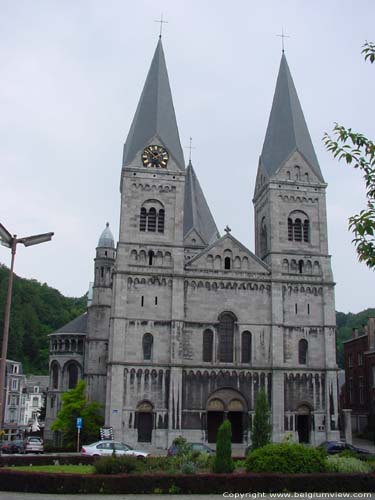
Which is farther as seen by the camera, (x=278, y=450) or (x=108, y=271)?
(x=108, y=271)

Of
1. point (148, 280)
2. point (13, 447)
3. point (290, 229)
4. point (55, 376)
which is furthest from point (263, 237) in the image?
point (55, 376)

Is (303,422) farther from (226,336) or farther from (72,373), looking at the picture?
(72,373)

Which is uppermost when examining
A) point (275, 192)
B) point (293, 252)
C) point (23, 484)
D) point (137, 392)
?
point (275, 192)

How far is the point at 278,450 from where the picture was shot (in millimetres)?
22516

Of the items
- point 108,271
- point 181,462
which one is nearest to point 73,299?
point 108,271

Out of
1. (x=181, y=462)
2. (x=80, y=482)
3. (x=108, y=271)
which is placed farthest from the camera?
(x=108, y=271)

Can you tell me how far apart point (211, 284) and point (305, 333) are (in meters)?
8.57

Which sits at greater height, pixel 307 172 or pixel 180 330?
pixel 307 172

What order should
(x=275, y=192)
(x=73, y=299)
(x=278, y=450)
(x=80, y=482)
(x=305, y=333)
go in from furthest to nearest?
(x=73, y=299)
(x=275, y=192)
(x=305, y=333)
(x=278, y=450)
(x=80, y=482)

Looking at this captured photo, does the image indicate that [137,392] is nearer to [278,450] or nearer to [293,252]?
[293,252]

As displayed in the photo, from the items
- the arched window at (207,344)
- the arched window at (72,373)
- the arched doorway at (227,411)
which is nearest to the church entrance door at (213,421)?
the arched doorway at (227,411)

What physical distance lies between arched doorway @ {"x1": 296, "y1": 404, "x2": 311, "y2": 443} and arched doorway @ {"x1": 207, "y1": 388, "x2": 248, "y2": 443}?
4395 millimetres

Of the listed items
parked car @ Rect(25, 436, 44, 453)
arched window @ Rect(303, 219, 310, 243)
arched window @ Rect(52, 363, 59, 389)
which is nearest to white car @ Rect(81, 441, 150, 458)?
parked car @ Rect(25, 436, 44, 453)

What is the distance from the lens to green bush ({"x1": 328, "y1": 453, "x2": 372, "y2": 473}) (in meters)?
22.3
